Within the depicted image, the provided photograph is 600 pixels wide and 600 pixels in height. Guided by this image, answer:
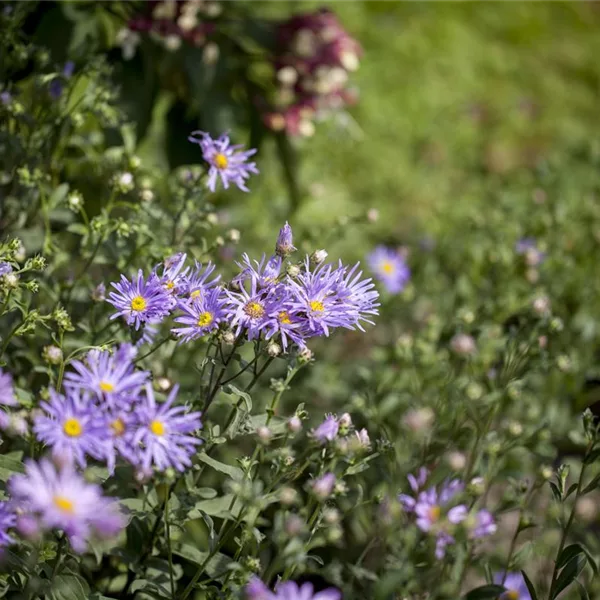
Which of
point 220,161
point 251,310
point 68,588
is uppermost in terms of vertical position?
point 220,161

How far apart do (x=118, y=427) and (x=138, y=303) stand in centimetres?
25

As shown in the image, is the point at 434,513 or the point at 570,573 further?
the point at 570,573

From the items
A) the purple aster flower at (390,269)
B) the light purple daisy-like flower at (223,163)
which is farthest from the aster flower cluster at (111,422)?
the purple aster flower at (390,269)

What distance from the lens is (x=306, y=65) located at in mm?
2014

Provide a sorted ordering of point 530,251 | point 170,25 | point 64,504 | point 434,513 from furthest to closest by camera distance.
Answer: point 530,251 → point 170,25 → point 434,513 → point 64,504

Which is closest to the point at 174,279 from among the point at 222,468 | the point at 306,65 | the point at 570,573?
the point at 222,468

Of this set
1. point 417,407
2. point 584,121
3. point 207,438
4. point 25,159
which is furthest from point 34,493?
point 584,121

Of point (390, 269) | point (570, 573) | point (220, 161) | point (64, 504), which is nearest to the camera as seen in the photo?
point (64, 504)

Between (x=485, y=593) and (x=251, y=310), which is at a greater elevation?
(x=251, y=310)

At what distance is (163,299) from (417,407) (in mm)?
770

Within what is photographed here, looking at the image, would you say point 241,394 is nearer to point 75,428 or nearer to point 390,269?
point 75,428

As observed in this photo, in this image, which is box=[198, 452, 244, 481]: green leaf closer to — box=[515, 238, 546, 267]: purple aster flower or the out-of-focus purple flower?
the out-of-focus purple flower

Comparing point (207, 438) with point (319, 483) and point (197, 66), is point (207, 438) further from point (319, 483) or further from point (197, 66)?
point (197, 66)

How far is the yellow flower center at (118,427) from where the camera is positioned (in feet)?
2.87
